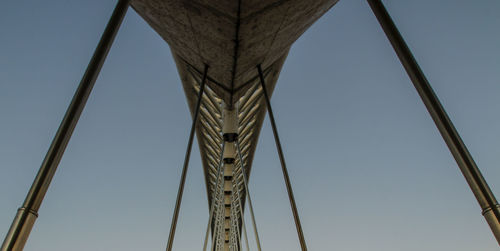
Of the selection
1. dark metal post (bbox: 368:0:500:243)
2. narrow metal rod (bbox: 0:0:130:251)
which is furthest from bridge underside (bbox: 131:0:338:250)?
dark metal post (bbox: 368:0:500:243)

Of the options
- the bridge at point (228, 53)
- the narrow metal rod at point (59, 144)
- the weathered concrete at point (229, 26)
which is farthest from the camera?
the weathered concrete at point (229, 26)

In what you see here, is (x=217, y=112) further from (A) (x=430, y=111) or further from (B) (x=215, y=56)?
(A) (x=430, y=111)

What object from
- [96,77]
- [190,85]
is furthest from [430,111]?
[190,85]

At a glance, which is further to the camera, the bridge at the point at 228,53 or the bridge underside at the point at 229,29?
the bridge underside at the point at 229,29

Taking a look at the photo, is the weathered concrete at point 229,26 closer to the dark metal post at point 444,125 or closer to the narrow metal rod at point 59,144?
the narrow metal rod at point 59,144

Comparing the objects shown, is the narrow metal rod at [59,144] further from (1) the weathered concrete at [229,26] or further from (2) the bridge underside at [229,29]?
(2) the bridge underside at [229,29]

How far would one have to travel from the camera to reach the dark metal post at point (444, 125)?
10.2ft

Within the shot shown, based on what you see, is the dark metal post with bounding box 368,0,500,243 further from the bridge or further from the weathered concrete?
the weathered concrete

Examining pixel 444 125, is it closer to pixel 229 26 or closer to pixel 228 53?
pixel 229 26

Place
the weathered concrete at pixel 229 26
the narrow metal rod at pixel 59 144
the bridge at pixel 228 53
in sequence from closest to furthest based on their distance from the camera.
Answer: the narrow metal rod at pixel 59 144 < the bridge at pixel 228 53 < the weathered concrete at pixel 229 26

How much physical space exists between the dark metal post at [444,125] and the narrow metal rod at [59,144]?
4248mm

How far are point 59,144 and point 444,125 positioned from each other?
4971 mm

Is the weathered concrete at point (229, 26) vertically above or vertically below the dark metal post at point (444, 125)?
above

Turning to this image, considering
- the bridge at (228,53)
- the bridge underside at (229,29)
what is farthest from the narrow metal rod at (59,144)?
the bridge underside at (229,29)
